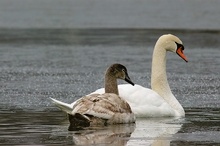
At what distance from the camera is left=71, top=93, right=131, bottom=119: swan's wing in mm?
11570

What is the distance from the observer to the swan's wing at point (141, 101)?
13016mm

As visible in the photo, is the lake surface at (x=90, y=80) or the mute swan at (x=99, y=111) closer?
the lake surface at (x=90, y=80)

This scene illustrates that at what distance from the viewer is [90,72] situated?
19.1 m

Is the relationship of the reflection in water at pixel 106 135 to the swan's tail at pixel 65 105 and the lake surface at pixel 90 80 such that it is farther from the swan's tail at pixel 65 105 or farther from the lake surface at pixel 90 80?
the swan's tail at pixel 65 105

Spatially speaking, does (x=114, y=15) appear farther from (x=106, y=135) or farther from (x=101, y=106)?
(x=106, y=135)

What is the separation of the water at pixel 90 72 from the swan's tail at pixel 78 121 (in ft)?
0.46

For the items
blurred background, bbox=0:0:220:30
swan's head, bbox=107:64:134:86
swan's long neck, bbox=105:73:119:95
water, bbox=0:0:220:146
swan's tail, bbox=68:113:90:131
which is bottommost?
blurred background, bbox=0:0:220:30

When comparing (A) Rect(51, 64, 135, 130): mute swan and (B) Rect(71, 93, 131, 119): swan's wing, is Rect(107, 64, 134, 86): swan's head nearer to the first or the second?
(A) Rect(51, 64, 135, 130): mute swan

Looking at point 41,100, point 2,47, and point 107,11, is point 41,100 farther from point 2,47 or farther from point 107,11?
point 107,11

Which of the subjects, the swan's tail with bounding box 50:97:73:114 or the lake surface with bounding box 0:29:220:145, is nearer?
the lake surface with bounding box 0:29:220:145

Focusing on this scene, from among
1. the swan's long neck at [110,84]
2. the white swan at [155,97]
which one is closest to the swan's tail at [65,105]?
the swan's long neck at [110,84]

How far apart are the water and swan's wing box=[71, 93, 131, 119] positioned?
0.24 metres

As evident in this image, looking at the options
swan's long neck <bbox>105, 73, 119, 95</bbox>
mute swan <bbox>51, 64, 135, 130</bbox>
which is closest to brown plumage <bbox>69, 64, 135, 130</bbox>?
mute swan <bbox>51, 64, 135, 130</bbox>

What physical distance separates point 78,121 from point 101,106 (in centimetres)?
37
